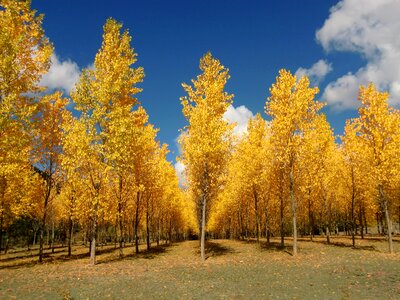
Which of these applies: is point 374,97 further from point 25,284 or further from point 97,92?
point 25,284

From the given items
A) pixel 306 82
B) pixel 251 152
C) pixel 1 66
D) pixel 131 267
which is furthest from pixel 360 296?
pixel 251 152

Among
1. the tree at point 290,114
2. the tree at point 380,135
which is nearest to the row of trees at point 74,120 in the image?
the tree at point 290,114

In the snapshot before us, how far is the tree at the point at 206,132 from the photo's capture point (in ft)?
70.7

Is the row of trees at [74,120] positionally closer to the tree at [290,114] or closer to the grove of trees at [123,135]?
the grove of trees at [123,135]

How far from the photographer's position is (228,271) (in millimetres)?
16500

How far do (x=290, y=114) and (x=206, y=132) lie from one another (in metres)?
6.16

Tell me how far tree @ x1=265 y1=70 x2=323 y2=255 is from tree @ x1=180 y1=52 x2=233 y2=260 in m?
3.57

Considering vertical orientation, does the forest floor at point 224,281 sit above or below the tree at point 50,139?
below

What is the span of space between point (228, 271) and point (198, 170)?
8.29 metres

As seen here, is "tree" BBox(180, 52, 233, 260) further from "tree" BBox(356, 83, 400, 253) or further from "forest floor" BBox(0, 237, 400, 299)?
"tree" BBox(356, 83, 400, 253)

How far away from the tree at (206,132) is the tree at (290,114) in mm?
3567

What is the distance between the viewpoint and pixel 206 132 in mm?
21938

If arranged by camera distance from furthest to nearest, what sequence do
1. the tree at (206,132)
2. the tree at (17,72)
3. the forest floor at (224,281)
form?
the tree at (206,132), the tree at (17,72), the forest floor at (224,281)

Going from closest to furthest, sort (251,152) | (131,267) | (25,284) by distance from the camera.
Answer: (25,284) < (131,267) < (251,152)
